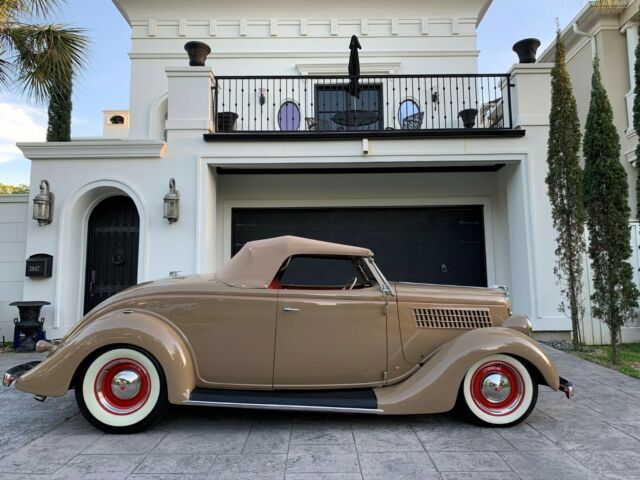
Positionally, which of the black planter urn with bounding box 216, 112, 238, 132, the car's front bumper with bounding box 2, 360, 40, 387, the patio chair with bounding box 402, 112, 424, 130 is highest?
the patio chair with bounding box 402, 112, 424, 130

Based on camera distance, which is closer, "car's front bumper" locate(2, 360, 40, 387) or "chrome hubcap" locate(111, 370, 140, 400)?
"car's front bumper" locate(2, 360, 40, 387)

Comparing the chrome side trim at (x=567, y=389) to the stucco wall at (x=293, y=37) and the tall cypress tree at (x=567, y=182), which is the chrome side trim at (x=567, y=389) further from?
the stucco wall at (x=293, y=37)

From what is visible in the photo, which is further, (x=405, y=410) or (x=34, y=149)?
(x=34, y=149)

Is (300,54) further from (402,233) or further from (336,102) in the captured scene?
(402,233)

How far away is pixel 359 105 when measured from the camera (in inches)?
383

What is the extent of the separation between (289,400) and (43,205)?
5957 mm

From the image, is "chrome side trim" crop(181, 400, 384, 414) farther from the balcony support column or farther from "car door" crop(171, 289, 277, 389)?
the balcony support column

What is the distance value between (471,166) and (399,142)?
1.84m

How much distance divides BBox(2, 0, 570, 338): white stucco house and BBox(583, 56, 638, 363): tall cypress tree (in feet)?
3.75

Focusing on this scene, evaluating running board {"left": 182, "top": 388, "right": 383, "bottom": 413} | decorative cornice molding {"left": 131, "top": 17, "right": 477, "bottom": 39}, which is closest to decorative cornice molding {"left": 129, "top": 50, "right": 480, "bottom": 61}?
decorative cornice molding {"left": 131, "top": 17, "right": 477, "bottom": 39}

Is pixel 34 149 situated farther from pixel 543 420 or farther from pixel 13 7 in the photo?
pixel 543 420

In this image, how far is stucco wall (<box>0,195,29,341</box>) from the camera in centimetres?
717

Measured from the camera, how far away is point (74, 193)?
7031 mm

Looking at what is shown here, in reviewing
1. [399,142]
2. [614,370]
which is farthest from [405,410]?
[399,142]
